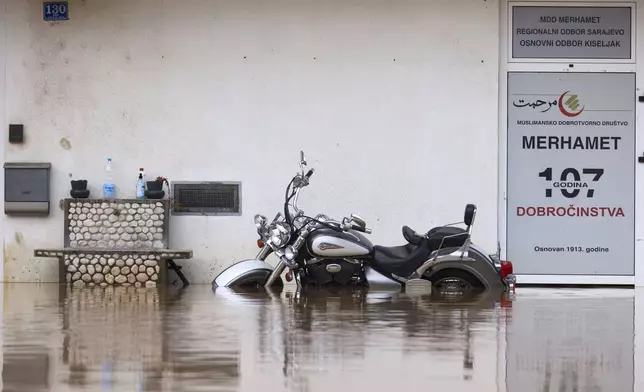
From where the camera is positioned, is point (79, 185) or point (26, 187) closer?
point (79, 185)

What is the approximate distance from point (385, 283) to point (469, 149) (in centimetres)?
257

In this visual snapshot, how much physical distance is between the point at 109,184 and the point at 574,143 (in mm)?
5460

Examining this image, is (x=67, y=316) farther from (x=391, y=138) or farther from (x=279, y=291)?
(x=391, y=138)

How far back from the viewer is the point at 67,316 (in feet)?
30.5

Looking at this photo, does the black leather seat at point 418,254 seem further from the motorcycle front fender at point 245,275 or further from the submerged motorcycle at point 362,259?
the motorcycle front fender at point 245,275

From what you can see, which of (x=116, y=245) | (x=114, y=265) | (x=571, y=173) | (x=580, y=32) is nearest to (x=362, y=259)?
(x=114, y=265)

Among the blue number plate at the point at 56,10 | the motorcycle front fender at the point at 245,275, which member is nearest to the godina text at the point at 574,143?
the motorcycle front fender at the point at 245,275

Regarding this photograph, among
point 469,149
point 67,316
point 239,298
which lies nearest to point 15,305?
point 67,316

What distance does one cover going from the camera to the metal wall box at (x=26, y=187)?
1384 centimetres

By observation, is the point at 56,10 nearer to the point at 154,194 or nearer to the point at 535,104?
the point at 154,194

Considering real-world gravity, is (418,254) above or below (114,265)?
above

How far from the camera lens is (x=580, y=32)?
1402 centimetres

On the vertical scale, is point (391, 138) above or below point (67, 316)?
above

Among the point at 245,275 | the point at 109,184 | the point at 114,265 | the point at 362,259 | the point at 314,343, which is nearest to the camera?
the point at 314,343
